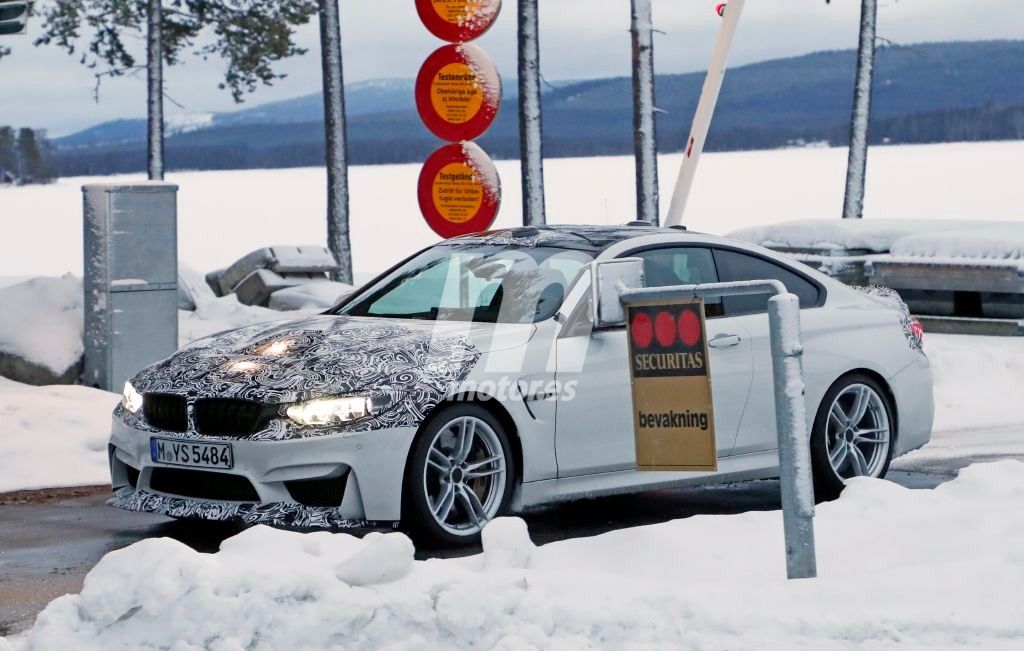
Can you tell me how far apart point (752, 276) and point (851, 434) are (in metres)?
1.03

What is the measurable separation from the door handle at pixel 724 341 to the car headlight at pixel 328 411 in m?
2.05

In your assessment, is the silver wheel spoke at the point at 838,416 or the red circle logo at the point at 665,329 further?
the silver wheel spoke at the point at 838,416

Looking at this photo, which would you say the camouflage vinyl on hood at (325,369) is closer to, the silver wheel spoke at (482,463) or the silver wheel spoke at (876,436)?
the silver wheel spoke at (482,463)

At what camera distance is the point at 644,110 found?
18438 mm

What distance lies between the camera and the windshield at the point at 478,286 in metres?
8.12

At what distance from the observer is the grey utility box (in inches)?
482

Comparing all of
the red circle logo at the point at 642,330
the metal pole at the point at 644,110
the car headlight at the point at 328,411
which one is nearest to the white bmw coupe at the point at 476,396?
the car headlight at the point at 328,411

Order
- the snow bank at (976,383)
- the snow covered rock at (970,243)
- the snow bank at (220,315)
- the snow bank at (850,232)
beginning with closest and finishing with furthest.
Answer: the snow bank at (976,383) < the snow bank at (220,315) < the snow covered rock at (970,243) < the snow bank at (850,232)

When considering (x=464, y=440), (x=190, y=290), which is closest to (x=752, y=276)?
(x=464, y=440)

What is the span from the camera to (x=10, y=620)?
6055mm

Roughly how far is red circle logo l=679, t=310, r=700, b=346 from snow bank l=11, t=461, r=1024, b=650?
0.85 meters

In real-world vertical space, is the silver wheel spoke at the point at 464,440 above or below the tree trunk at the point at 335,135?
below

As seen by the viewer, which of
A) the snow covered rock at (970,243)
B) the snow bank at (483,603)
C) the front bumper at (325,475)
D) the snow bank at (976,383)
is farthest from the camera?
the snow covered rock at (970,243)

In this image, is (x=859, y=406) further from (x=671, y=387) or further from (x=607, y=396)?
(x=671, y=387)
